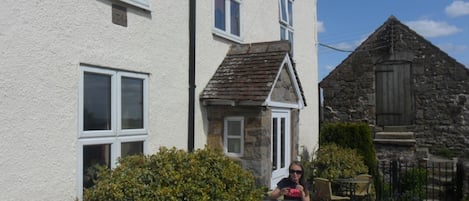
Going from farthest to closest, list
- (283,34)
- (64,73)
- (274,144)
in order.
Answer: (283,34) < (274,144) < (64,73)

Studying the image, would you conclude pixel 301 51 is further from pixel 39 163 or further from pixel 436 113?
pixel 39 163

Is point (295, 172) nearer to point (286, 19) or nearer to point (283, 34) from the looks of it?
point (283, 34)

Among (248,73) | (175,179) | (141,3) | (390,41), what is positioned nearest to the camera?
(175,179)

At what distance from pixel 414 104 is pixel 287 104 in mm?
7572

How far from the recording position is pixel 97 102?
523 cm

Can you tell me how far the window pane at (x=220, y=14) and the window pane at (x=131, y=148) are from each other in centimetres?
323

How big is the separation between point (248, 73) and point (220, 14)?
1573 millimetres

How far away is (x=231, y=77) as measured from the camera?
7.57 m

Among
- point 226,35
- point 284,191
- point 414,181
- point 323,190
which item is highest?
point 226,35

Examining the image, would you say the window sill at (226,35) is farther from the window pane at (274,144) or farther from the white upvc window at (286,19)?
the white upvc window at (286,19)

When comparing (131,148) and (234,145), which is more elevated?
(131,148)

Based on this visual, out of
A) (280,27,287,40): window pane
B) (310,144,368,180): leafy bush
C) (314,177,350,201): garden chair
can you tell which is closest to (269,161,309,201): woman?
(314,177,350,201): garden chair

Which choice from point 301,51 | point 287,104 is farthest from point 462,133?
point 287,104

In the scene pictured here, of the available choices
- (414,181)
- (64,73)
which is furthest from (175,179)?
(414,181)
